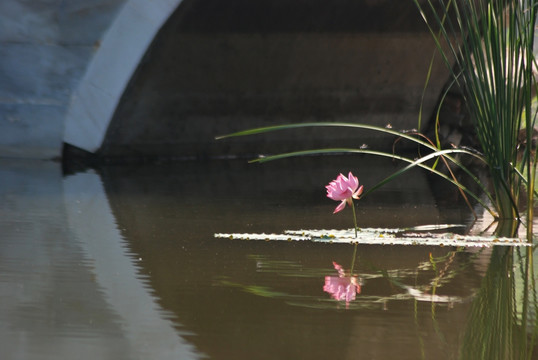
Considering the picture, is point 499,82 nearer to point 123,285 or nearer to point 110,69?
point 123,285

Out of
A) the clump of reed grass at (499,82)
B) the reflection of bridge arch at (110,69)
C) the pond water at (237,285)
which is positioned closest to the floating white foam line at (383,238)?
the pond water at (237,285)

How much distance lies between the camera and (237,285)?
2215 mm

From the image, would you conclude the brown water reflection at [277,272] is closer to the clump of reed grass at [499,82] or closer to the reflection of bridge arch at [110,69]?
the clump of reed grass at [499,82]

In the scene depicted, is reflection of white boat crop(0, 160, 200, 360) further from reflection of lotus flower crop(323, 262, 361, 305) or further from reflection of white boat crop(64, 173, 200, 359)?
reflection of lotus flower crop(323, 262, 361, 305)

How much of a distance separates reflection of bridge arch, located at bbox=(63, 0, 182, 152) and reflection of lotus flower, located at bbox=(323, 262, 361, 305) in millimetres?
3251

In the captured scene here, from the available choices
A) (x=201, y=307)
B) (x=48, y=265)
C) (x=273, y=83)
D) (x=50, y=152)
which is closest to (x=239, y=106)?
(x=273, y=83)

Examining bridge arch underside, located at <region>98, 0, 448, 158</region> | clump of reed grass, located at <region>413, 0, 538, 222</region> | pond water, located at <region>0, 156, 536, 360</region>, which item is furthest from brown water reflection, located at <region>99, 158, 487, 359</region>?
bridge arch underside, located at <region>98, 0, 448, 158</region>

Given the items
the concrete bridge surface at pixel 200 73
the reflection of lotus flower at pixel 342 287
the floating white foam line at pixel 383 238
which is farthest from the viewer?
the concrete bridge surface at pixel 200 73

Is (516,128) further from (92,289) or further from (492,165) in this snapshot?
(92,289)

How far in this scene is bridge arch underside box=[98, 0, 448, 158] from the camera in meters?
5.95

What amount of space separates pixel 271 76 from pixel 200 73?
57cm

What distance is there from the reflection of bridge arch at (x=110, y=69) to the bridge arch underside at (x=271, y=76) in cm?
15

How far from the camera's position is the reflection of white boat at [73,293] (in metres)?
1.64

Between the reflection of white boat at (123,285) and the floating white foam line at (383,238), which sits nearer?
the reflection of white boat at (123,285)
